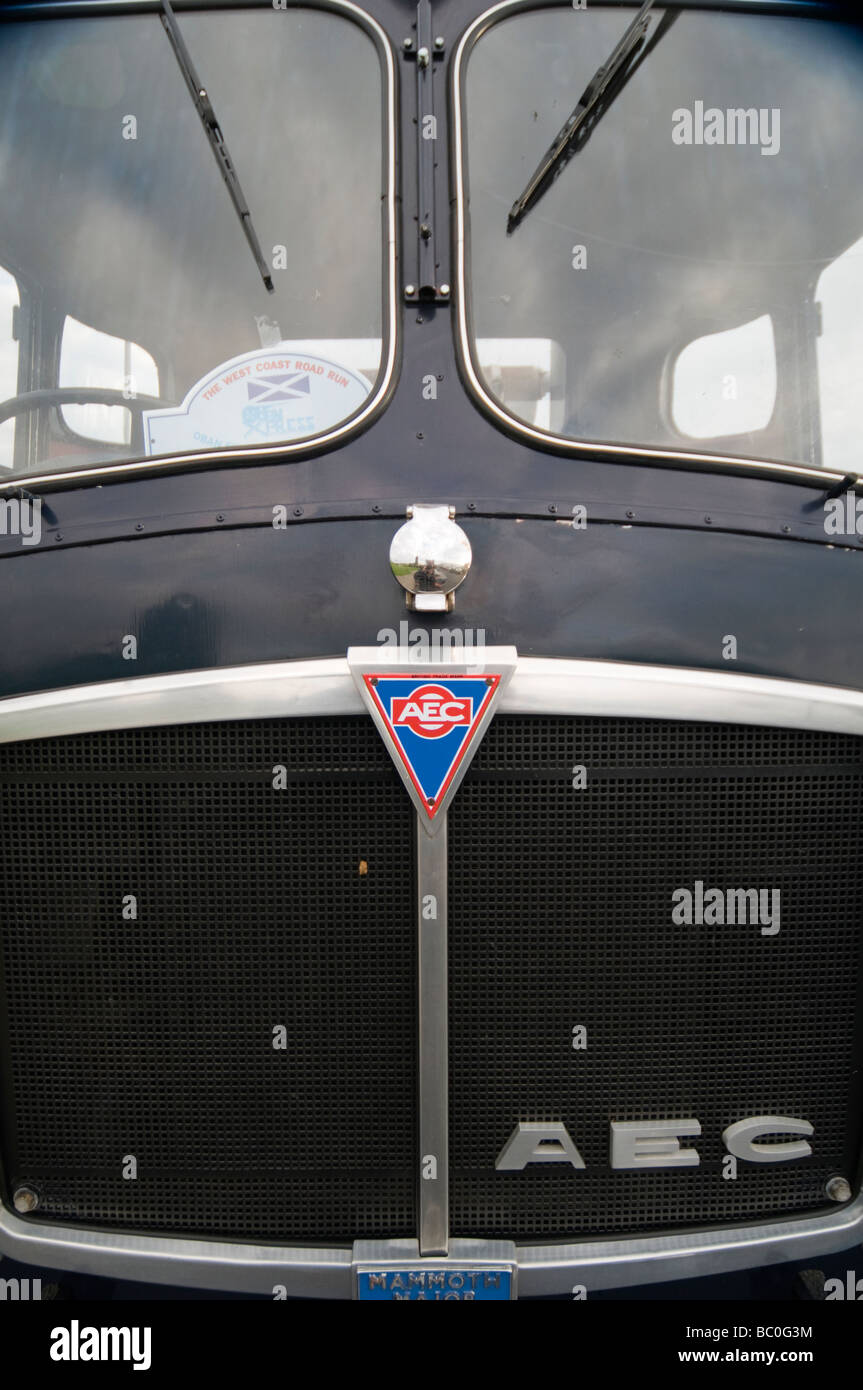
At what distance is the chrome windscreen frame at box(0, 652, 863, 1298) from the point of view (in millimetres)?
1681

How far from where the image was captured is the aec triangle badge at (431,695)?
1660mm

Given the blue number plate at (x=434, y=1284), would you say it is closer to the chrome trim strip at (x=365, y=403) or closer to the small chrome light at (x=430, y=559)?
the small chrome light at (x=430, y=559)

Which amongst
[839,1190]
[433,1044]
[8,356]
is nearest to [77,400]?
[8,356]

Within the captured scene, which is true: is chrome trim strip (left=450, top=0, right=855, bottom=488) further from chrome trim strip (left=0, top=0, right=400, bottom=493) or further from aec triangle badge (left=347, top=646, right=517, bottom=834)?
aec triangle badge (left=347, top=646, right=517, bottom=834)

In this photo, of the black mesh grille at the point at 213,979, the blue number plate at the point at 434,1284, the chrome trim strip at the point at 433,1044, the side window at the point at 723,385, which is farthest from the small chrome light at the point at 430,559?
the blue number plate at the point at 434,1284

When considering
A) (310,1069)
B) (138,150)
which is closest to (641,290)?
(138,150)

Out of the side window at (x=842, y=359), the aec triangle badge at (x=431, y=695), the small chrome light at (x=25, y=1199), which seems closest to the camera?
the aec triangle badge at (x=431, y=695)

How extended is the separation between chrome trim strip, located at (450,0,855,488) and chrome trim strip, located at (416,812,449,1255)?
A: 0.80 metres

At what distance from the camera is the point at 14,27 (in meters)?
1.99

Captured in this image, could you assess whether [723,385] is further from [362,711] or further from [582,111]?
[362,711]

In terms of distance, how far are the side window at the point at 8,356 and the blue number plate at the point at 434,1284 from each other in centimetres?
189

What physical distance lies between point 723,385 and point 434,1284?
1986mm
